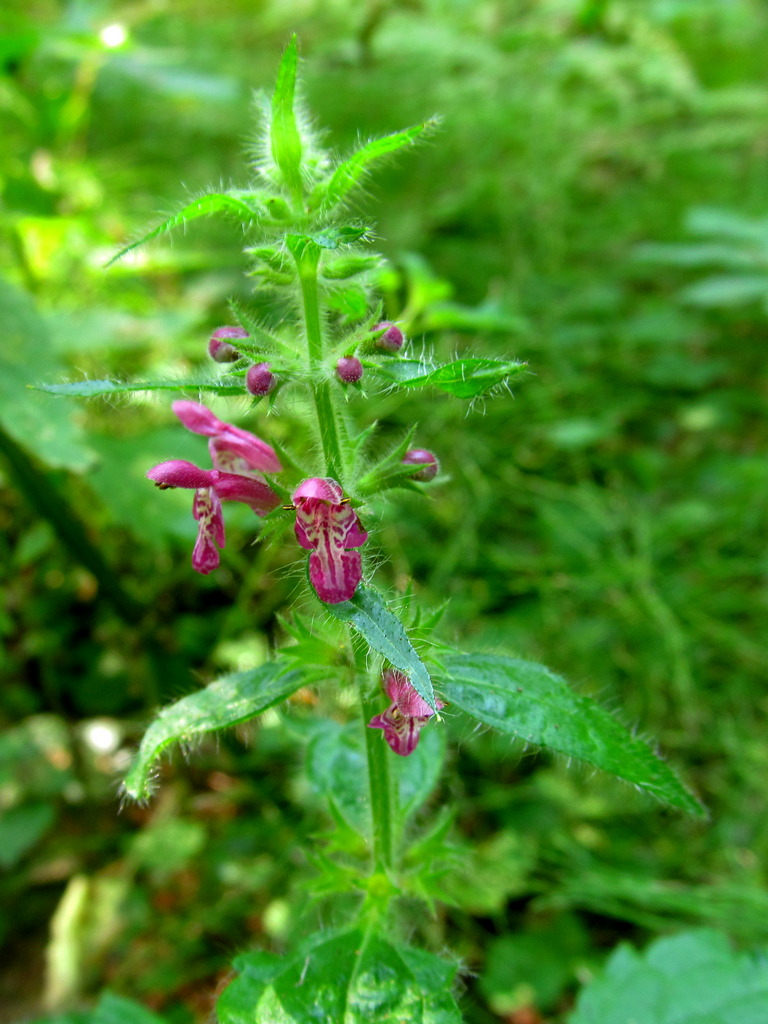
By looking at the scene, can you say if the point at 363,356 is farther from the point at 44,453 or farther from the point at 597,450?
the point at 597,450

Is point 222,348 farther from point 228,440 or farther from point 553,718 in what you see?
point 553,718

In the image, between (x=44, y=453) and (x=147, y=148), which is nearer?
(x=44, y=453)

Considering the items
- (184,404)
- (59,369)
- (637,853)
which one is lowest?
(637,853)

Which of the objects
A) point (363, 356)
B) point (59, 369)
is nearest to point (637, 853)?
point (363, 356)

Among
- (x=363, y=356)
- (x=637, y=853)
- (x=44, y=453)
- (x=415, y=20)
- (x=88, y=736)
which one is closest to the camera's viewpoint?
(x=363, y=356)

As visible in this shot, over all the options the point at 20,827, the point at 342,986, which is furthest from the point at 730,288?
the point at 20,827

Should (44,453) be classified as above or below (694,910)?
above

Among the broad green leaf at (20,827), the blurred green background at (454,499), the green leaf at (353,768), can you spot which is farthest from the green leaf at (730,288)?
the broad green leaf at (20,827)

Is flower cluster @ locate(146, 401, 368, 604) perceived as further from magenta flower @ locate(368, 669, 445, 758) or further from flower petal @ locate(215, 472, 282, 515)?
magenta flower @ locate(368, 669, 445, 758)
